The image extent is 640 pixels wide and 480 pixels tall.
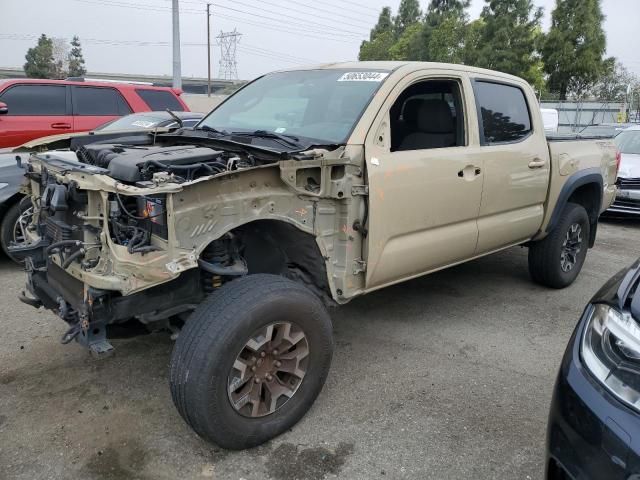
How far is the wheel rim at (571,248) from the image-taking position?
510 cm

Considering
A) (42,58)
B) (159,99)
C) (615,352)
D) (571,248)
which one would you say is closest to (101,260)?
(615,352)

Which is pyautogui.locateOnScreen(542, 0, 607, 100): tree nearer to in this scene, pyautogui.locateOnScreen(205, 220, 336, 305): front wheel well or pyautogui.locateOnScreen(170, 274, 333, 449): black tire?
pyautogui.locateOnScreen(205, 220, 336, 305): front wheel well

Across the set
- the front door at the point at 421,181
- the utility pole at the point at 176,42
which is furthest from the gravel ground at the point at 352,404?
the utility pole at the point at 176,42

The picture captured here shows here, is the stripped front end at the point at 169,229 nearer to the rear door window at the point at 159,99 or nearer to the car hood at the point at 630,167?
the rear door window at the point at 159,99

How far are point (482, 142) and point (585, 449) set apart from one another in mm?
2565

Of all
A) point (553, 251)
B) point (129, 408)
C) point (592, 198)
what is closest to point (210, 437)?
point (129, 408)

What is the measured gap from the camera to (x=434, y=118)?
12.5 feet

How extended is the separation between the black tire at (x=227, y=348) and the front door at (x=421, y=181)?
2.23 feet

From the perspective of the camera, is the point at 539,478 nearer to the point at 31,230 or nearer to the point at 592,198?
the point at 31,230

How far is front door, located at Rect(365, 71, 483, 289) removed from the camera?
3236 mm

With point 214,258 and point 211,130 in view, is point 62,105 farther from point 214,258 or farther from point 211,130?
point 214,258

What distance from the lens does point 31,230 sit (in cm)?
336

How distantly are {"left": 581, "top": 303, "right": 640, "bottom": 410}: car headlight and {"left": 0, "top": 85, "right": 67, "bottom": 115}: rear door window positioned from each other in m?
8.29

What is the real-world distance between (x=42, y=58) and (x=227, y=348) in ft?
211
